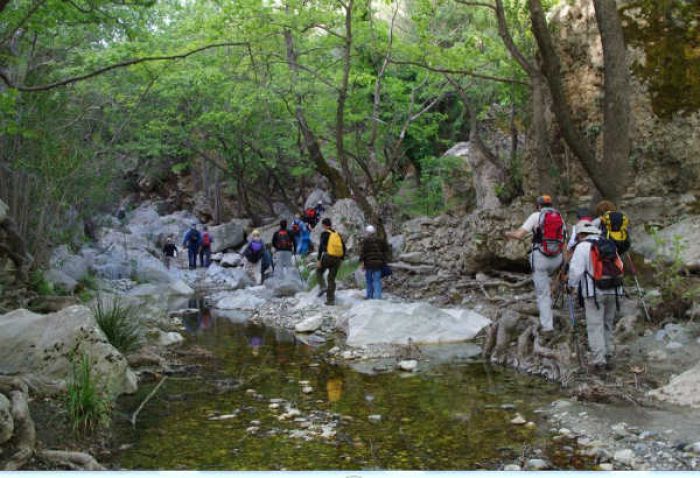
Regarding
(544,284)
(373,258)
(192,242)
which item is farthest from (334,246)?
(192,242)

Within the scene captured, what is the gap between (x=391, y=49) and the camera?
1656 centimetres

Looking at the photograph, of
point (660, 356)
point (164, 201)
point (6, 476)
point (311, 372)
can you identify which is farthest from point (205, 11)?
point (164, 201)

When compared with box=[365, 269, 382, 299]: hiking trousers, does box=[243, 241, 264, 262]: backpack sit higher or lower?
higher

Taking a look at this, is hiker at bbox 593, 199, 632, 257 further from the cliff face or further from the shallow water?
the cliff face

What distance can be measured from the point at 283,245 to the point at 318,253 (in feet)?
8.84

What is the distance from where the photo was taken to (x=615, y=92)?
942 centimetres

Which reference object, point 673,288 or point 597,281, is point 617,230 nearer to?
point 597,281

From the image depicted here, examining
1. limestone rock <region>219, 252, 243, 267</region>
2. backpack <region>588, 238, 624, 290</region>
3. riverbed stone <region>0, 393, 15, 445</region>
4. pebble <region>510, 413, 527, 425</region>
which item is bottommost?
pebble <region>510, 413, 527, 425</region>

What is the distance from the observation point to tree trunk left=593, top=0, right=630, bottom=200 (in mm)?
9344

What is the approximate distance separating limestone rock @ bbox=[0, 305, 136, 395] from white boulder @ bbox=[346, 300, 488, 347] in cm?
405

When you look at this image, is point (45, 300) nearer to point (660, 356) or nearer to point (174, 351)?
point (174, 351)

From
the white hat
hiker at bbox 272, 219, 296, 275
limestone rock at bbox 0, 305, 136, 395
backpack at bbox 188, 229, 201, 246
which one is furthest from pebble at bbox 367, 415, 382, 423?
backpack at bbox 188, 229, 201, 246

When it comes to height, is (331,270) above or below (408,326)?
above

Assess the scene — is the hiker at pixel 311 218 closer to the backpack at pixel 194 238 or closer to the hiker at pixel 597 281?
the backpack at pixel 194 238
